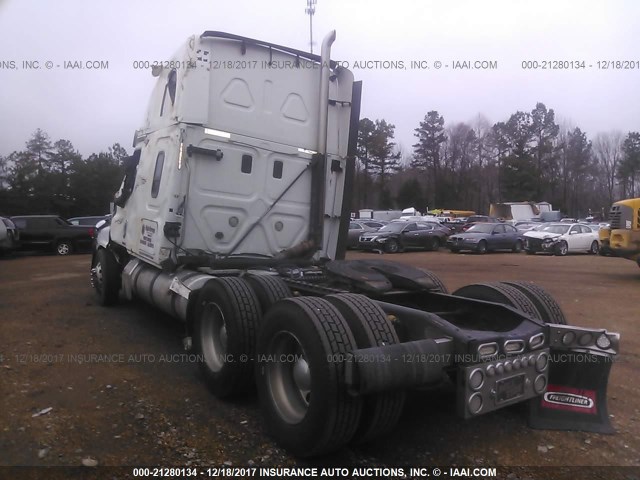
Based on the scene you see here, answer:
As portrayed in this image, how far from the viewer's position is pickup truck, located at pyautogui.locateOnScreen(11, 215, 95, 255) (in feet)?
69.9

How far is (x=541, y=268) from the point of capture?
17.2m

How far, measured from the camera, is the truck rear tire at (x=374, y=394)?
322 centimetres

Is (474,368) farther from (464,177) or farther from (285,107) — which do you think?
(464,177)

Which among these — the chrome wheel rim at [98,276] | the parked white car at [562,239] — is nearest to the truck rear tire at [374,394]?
the chrome wheel rim at [98,276]

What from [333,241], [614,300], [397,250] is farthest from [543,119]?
[333,241]

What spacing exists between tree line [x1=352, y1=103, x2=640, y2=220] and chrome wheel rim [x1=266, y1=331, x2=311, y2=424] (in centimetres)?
6263

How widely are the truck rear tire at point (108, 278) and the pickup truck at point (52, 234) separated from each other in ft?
45.5

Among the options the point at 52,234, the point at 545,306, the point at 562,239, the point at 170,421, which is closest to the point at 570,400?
the point at 545,306

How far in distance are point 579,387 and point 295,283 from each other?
2475mm

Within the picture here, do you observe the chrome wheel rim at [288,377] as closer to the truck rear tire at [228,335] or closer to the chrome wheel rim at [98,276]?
the truck rear tire at [228,335]

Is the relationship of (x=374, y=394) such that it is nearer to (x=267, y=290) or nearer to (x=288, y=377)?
(x=288, y=377)

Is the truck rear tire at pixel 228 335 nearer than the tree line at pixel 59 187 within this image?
Yes

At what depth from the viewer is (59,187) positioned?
133 feet

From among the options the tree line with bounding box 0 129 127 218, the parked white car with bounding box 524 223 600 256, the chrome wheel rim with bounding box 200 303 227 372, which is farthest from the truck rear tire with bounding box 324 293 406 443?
the tree line with bounding box 0 129 127 218
